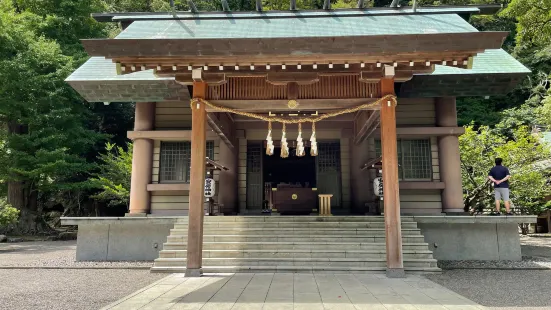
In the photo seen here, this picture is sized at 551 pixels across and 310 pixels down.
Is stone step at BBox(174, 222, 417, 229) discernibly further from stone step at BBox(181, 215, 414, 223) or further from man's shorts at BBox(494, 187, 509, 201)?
man's shorts at BBox(494, 187, 509, 201)

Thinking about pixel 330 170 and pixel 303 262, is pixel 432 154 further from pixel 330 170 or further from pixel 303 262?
pixel 303 262

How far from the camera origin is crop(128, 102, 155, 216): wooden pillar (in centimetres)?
1045

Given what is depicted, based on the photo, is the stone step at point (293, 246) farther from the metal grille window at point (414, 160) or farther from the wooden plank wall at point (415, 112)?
the wooden plank wall at point (415, 112)

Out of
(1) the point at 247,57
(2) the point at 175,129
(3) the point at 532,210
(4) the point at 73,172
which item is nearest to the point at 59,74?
(4) the point at 73,172

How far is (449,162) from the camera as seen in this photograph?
403 inches

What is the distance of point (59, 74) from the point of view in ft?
61.2

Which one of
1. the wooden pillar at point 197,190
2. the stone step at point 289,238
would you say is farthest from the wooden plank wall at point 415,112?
the wooden pillar at point 197,190

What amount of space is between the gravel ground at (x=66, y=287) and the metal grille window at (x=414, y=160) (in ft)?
25.5

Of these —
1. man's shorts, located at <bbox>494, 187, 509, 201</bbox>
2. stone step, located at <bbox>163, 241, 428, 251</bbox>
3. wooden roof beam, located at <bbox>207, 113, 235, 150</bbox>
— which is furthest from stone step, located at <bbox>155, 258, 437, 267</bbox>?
wooden roof beam, located at <bbox>207, 113, 235, 150</bbox>

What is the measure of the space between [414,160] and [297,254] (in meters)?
5.49

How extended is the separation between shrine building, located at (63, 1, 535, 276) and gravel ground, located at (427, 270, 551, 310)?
0.80 m

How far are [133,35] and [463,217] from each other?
29.5 feet

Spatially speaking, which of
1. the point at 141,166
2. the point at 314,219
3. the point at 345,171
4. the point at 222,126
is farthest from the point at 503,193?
the point at 141,166

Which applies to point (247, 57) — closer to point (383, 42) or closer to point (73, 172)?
point (383, 42)
